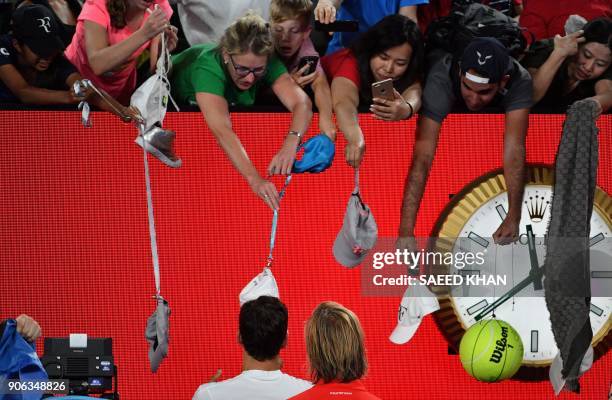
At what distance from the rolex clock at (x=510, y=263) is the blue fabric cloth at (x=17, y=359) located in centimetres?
216

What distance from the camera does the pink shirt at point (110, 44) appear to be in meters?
5.56

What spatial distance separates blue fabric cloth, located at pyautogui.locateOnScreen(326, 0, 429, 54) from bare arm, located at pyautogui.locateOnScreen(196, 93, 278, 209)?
783 millimetres

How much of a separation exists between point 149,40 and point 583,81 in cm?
215

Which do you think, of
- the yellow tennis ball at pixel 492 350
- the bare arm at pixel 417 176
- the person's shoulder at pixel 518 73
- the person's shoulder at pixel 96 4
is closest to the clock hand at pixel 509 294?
the yellow tennis ball at pixel 492 350

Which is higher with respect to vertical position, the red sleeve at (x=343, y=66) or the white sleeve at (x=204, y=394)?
the red sleeve at (x=343, y=66)

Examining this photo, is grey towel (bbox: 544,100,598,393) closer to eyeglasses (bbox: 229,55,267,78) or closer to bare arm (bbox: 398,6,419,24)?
bare arm (bbox: 398,6,419,24)

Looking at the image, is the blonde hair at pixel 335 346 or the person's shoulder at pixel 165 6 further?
the person's shoulder at pixel 165 6

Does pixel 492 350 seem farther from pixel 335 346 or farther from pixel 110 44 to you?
pixel 110 44

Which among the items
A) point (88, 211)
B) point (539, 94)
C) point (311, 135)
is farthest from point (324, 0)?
point (88, 211)

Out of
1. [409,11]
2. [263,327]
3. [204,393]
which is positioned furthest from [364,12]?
[204,393]

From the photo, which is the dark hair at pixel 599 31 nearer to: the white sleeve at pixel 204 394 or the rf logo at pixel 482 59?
the rf logo at pixel 482 59

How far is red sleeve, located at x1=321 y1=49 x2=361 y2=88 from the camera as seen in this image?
5.84 m

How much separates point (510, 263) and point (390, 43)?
134cm
